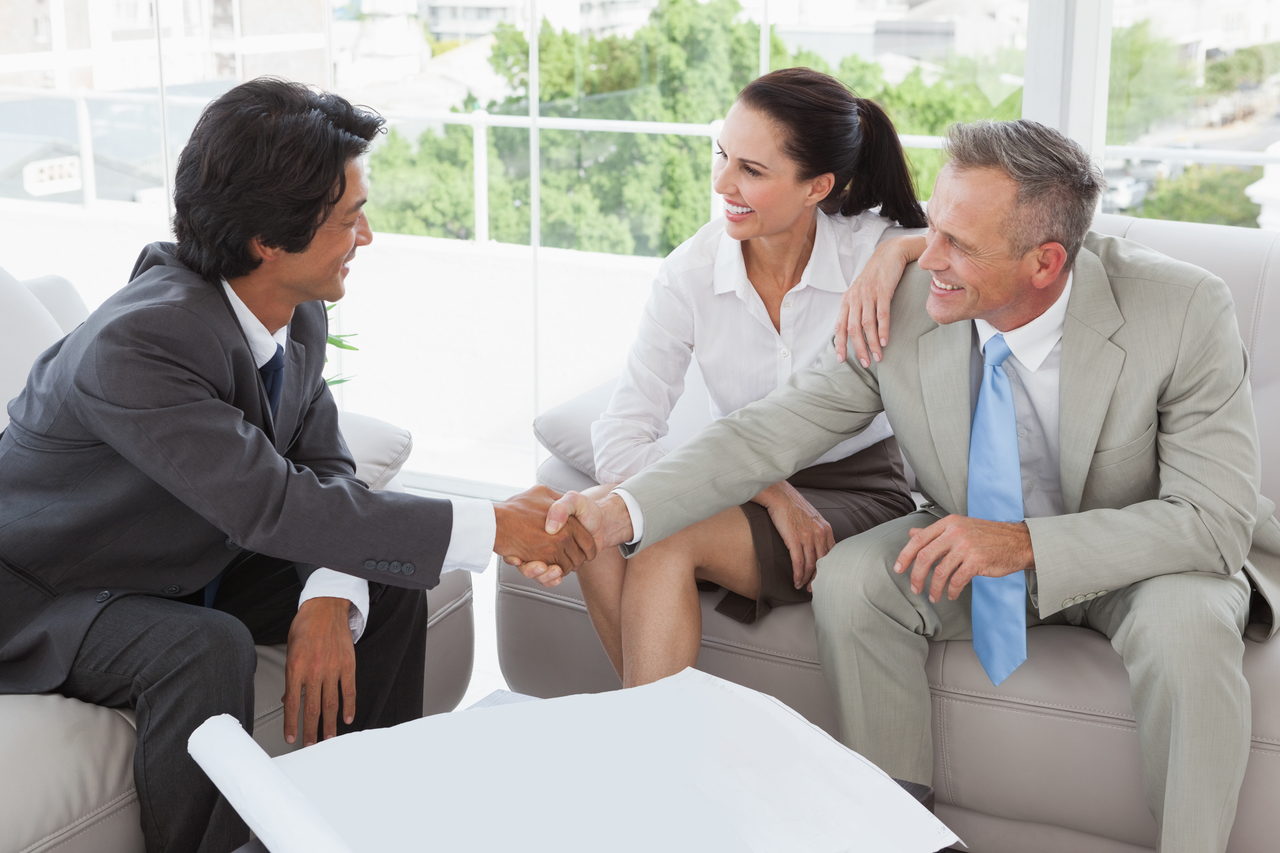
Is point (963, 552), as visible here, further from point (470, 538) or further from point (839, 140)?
point (839, 140)

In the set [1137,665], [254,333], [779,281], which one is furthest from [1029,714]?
[254,333]

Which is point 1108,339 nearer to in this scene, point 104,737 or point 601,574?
point 601,574

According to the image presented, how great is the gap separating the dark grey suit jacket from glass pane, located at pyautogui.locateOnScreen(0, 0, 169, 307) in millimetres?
2268

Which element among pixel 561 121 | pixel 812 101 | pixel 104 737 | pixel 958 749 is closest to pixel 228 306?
pixel 104 737

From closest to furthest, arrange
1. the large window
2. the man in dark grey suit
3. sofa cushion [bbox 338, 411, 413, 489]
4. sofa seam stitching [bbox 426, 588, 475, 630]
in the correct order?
the man in dark grey suit, sofa seam stitching [bbox 426, 588, 475, 630], sofa cushion [bbox 338, 411, 413, 489], the large window

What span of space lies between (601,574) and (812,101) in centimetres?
89

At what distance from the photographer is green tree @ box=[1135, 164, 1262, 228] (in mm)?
3059

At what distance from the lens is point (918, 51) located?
3119 mm

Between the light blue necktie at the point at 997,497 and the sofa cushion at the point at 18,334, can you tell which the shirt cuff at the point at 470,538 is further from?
the sofa cushion at the point at 18,334

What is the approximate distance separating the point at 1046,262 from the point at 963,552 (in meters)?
0.44

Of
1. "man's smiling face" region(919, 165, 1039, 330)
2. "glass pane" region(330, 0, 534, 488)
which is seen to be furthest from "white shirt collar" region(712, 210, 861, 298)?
"glass pane" region(330, 0, 534, 488)

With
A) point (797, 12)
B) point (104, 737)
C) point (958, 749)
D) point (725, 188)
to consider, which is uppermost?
point (797, 12)

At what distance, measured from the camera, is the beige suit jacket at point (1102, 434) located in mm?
1670

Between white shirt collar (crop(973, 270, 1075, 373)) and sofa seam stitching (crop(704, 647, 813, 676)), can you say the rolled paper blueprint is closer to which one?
sofa seam stitching (crop(704, 647, 813, 676))
